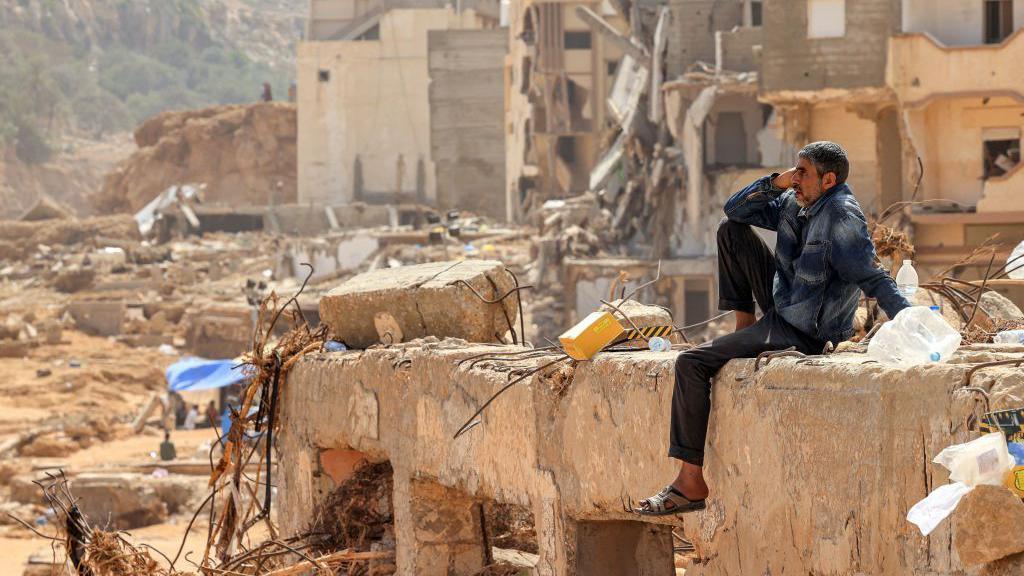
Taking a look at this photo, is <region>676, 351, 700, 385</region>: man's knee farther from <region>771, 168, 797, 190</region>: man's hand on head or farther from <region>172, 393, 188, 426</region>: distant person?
<region>172, 393, 188, 426</region>: distant person

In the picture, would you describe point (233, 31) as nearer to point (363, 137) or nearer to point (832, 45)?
point (363, 137)

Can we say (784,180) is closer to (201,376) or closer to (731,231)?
(731,231)

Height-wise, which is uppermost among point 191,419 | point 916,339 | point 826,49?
point 826,49

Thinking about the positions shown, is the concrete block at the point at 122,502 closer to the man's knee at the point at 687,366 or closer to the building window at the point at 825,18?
the building window at the point at 825,18

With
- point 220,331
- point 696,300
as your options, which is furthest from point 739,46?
point 220,331

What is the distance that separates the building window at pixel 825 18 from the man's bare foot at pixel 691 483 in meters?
18.1

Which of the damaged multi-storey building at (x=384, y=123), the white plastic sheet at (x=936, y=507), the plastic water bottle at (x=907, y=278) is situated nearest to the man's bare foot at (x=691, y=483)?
the white plastic sheet at (x=936, y=507)

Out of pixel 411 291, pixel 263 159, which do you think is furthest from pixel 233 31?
pixel 411 291

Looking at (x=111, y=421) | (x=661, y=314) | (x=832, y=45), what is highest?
(x=832, y=45)

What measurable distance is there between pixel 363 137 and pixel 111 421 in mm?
33416

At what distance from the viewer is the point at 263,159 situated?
67812 mm

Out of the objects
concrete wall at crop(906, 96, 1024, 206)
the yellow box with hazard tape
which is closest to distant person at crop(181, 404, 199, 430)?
concrete wall at crop(906, 96, 1024, 206)

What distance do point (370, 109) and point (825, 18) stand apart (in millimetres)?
39752

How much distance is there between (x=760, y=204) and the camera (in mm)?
5793
